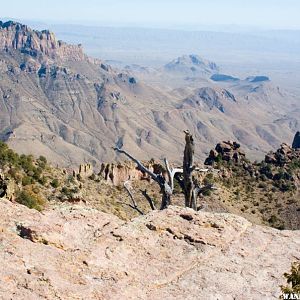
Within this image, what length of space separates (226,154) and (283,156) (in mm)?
8052

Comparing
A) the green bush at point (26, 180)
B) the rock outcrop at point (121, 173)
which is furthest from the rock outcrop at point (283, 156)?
the green bush at point (26, 180)

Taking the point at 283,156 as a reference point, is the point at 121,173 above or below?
above

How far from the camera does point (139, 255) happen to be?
10.6 m

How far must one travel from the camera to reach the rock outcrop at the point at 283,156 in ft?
229

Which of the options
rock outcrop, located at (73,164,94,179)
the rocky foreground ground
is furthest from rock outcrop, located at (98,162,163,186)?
the rocky foreground ground

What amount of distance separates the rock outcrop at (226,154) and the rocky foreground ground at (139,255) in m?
55.9

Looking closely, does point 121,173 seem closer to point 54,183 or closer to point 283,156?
point 54,183

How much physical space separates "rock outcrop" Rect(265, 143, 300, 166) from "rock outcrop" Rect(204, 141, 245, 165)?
3909 millimetres

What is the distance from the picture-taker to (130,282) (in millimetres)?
9672

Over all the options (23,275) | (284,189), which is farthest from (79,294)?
(284,189)

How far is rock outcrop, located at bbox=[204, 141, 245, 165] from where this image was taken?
68.9 m

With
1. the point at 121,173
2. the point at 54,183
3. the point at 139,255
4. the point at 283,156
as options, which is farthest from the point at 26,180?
the point at 283,156

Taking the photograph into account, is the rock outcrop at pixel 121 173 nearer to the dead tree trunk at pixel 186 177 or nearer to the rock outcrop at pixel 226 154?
the rock outcrop at pixel 226 154

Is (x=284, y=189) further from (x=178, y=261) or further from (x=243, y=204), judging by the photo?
(x=178, y=261)
